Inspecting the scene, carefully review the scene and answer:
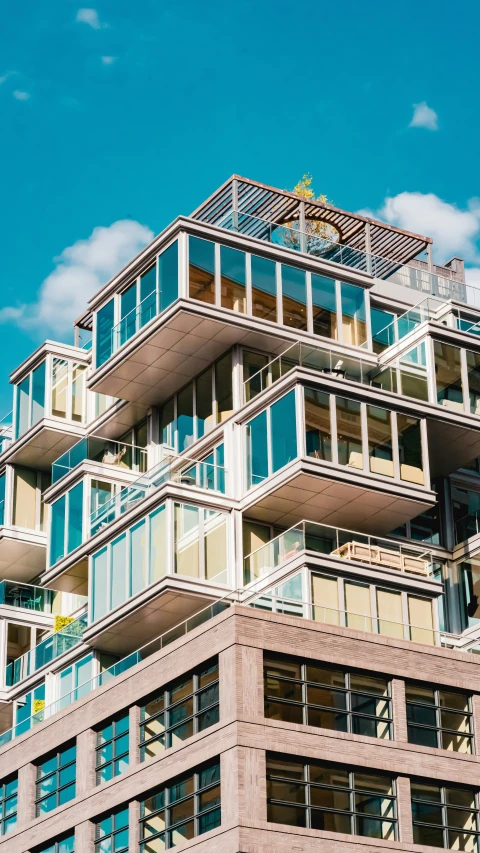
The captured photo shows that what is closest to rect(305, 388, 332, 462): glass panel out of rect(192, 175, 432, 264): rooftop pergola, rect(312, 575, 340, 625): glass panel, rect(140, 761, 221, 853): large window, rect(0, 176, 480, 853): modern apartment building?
rect(0, 176, 480, 853): modern apartment building

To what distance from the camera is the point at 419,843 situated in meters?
35.2

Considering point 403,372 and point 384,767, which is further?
point 403,372

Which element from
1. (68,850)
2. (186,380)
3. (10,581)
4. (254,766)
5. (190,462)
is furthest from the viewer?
(10,581)

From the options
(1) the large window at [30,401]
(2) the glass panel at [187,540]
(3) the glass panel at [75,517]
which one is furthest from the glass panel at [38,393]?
(2) the glass panel at [187,540]

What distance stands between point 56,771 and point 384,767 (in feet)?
31.8

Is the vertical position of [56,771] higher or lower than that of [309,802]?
higher

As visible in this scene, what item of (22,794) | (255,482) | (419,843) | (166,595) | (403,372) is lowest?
(419,843)

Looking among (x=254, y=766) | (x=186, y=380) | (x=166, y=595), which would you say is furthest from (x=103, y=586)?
(x=254, y=766)

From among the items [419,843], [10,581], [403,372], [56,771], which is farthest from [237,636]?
[10,581]

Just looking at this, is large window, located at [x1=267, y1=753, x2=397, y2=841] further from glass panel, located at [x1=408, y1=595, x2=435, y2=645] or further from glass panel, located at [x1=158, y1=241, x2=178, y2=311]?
glass panel, located at [x1=158, y1=241, x2=178, y2=311]

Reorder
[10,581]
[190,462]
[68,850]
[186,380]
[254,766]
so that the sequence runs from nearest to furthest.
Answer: [254,766], [68,850], [190,462], [186,380], [10,581]

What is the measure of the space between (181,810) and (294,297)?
51.8ft

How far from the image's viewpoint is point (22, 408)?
53625 mm

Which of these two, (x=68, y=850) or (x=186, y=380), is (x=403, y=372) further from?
(x=68, y=850)
